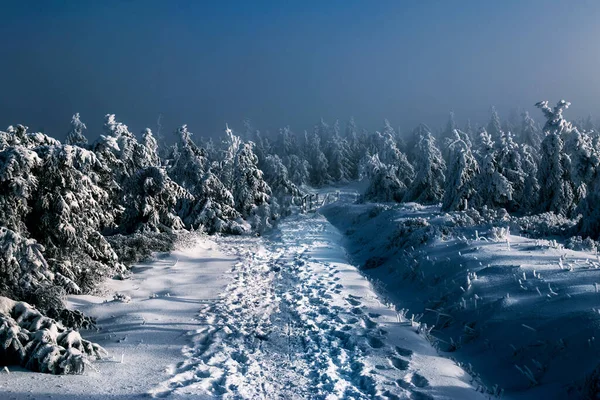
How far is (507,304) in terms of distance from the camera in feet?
26.2

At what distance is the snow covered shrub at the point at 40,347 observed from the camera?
5.57m

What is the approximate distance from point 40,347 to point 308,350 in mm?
4379

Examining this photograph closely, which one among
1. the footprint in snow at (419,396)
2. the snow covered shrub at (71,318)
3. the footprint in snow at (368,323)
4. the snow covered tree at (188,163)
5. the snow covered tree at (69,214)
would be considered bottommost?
the footprint in snow at (419,396)

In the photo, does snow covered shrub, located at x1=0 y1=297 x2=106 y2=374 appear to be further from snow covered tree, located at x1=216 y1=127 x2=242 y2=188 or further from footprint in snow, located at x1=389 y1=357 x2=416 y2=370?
snow covered tree, located at x1=216 y1=127 x2=242 y2=188

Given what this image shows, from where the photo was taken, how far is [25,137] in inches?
424

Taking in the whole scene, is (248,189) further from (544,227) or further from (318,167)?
(318,167)

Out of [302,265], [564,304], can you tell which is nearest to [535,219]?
[302,265]

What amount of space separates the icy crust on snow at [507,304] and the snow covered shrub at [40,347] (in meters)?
6.43

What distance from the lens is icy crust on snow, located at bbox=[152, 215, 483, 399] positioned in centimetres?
602

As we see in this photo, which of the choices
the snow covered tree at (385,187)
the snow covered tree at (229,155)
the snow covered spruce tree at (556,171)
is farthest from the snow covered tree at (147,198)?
the snow covered tree at (385,187)

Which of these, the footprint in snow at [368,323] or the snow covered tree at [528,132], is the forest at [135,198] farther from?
the snow covered tree at [528,132]

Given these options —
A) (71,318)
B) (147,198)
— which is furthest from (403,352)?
(147,198)

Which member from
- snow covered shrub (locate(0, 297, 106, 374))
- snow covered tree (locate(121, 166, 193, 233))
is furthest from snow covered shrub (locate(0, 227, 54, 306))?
snow covered tree (locate(121, 166, 193, 233))

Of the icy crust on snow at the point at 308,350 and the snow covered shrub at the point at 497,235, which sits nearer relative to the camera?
the icy crust on snow at the point at 308,350
